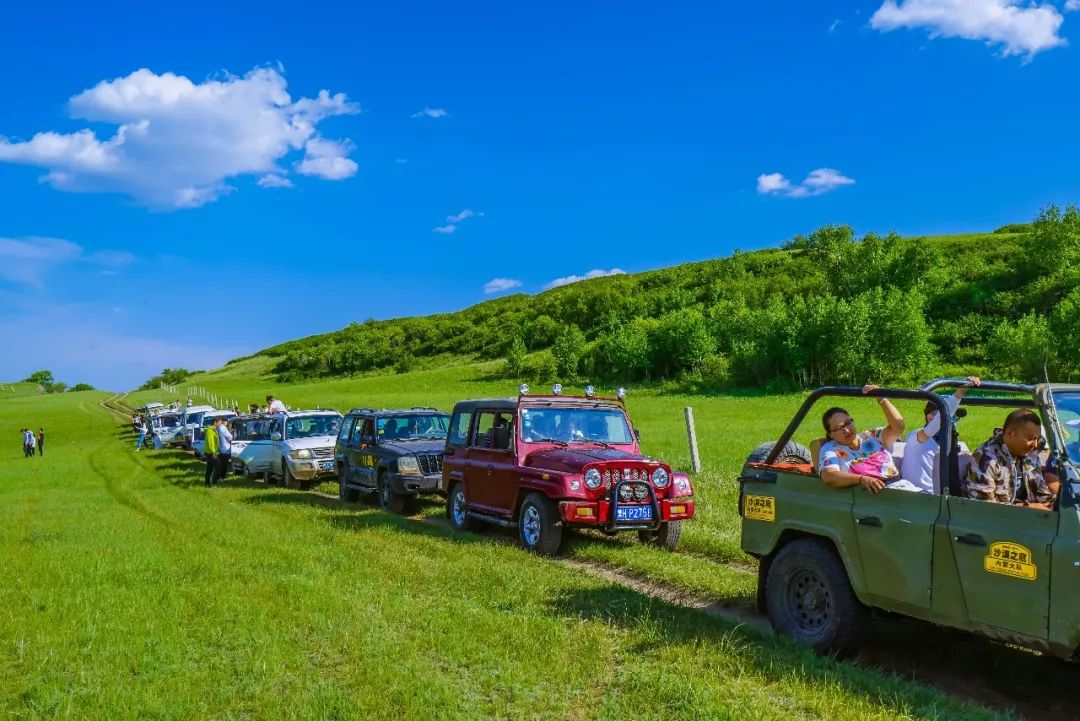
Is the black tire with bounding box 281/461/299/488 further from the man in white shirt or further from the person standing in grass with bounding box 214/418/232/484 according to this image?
the man in white shirt

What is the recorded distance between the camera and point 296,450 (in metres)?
19.6

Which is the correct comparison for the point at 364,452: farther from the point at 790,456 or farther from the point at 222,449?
the point at 790,456

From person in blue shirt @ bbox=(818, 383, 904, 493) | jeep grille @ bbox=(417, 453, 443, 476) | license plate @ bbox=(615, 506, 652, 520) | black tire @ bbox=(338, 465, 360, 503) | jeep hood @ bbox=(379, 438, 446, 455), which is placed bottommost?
black tire @ bbox=(338, 465, 360, 503)

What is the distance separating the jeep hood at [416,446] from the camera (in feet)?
49.3

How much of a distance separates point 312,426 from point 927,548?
1750cm

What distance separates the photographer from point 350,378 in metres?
117

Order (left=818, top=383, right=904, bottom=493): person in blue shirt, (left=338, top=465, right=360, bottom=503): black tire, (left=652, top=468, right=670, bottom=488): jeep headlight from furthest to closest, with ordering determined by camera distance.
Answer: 1. (left=338, top=465, right=360, bottom=503): black tire
2. (left=652, top=468, right=670, bottom=488): jeep headlight
3. (left=818, top=383, right=904, bottom=493): person in blue shirt

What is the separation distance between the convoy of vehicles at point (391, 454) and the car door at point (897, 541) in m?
8.99

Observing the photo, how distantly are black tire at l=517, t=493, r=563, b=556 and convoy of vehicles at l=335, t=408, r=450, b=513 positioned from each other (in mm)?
3339

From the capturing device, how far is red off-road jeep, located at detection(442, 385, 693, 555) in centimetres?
1019

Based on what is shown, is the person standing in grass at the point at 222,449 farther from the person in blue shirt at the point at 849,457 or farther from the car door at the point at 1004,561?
the car door at the point at 1004,561

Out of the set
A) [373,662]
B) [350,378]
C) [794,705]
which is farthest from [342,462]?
[350,378]

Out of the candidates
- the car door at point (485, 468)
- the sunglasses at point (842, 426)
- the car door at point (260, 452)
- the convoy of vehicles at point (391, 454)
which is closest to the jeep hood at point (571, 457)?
the car door at point (485, 468)

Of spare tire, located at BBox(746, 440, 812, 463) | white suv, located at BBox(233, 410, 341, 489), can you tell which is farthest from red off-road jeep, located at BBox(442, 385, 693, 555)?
white suv, located at BBox(233, 410, 341, 489)
